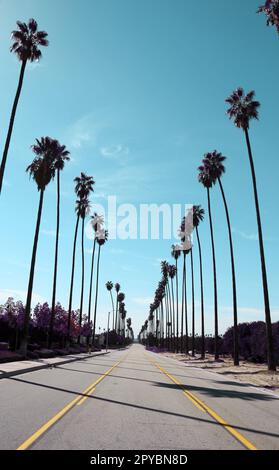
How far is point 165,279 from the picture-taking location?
12750 centimetres

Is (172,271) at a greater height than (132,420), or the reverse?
(172,271)

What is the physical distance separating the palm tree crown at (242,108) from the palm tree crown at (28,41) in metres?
15.7

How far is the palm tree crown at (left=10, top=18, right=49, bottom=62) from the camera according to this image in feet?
105

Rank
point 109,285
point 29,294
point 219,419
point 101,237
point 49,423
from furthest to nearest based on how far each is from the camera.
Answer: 1. point 109,285
2. point 101,237
3. point 29,294
4. point 219,419
5. point 49,423

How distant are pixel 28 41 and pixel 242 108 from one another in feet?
57.1

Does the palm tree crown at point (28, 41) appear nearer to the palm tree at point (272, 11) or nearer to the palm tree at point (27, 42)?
the palm tree at point (27, 42)

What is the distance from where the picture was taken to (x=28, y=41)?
3219 cm

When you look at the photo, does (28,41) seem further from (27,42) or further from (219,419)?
(219,419)

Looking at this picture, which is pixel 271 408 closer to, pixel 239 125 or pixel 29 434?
pixel 29 434

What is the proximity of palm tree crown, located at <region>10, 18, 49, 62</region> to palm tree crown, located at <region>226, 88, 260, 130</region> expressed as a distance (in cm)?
1574

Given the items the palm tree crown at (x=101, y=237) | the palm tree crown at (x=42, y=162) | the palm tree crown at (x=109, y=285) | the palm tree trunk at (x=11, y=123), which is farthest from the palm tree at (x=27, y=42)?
the palm tree crown at (x=109, y=285)

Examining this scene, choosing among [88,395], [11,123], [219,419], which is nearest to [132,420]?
[219,419]

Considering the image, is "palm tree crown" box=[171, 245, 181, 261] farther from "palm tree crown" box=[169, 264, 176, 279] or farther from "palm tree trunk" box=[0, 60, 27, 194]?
"palm tree trunk" box=[0, 60, 27, 194]

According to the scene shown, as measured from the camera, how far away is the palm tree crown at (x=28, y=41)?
32031 mm
